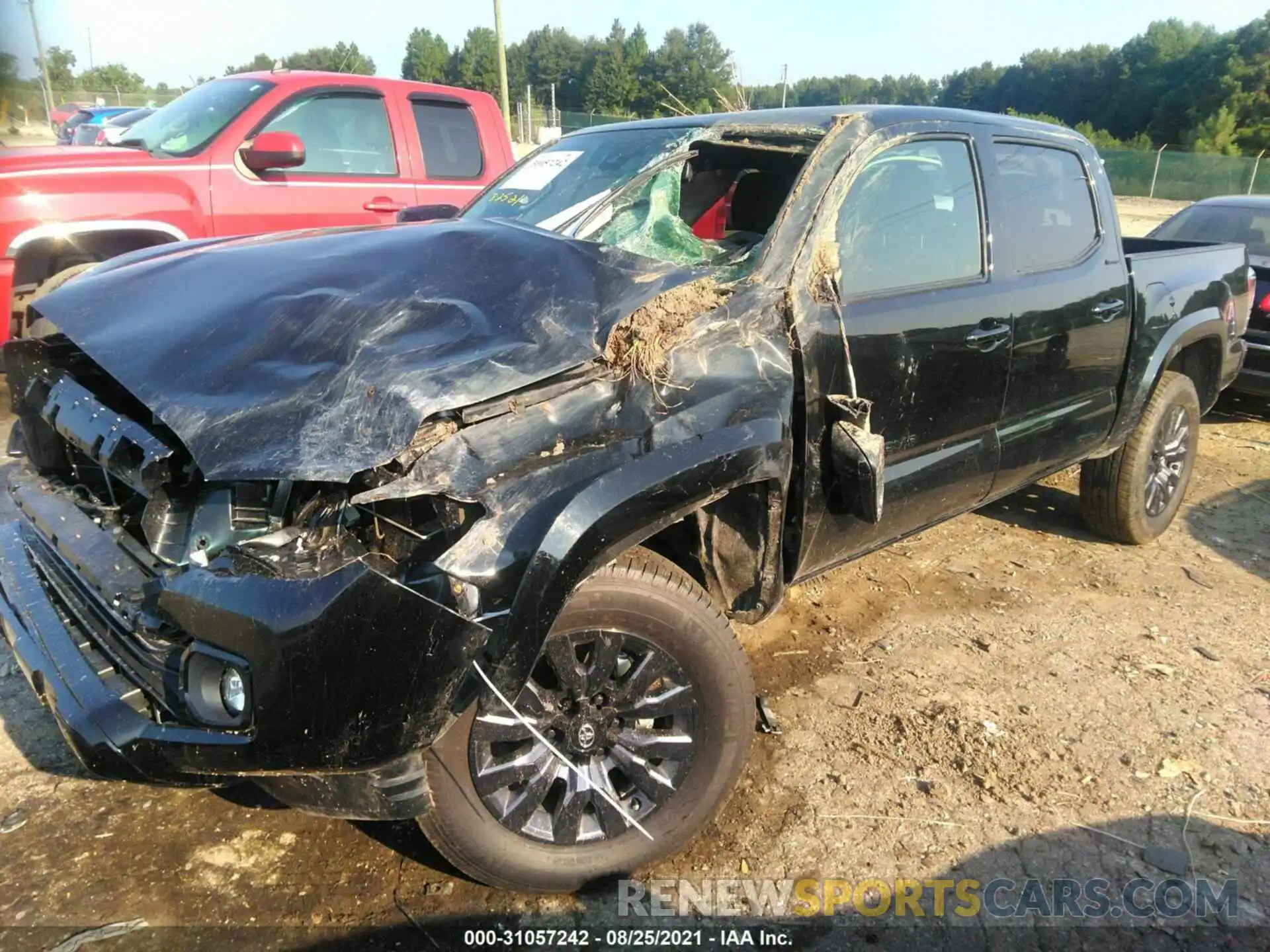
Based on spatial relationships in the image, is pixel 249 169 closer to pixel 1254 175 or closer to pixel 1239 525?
pixel 1239 525

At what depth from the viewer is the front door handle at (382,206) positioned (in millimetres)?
6043

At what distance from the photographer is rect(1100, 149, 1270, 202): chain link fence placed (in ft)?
101

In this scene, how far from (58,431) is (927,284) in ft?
9.03

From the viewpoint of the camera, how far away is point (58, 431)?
2.57 metres

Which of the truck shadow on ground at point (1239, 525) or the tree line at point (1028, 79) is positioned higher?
the tree line at point (1028, 79)

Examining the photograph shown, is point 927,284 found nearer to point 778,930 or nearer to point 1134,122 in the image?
point 778,930

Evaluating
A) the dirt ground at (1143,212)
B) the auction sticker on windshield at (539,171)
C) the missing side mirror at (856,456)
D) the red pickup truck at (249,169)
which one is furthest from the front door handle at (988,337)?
the dirt ground at (1143,212)

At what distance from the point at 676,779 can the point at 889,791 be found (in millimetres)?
803

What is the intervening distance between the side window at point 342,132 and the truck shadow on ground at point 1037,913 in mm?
5049

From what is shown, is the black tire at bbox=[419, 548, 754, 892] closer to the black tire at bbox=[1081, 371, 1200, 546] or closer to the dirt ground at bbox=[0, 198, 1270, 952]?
the dirt ground at bbox=[0, 198, 1270, 952]

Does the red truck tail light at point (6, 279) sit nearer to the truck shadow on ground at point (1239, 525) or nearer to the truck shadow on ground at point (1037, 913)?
the truck shadow on ground at point (1037, 913)

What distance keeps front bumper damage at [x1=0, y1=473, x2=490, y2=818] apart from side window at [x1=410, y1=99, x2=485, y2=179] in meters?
5.06

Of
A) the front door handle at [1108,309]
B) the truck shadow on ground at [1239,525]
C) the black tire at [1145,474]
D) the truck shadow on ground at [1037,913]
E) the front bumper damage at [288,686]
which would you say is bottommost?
the truck shadow on ground at [1239,525]

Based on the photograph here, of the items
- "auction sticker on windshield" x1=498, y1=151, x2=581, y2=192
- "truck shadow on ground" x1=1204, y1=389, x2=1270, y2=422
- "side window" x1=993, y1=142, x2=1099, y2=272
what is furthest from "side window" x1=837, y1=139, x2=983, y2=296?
"truck shadow on ground" x1=1204, y1=389, x2=1270, y2=422
